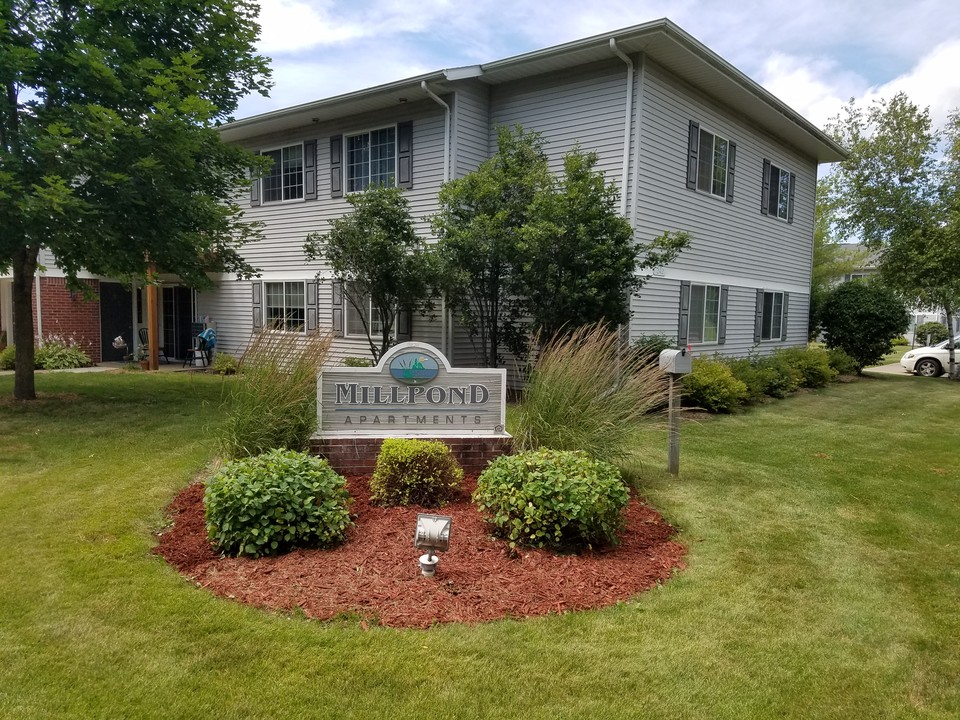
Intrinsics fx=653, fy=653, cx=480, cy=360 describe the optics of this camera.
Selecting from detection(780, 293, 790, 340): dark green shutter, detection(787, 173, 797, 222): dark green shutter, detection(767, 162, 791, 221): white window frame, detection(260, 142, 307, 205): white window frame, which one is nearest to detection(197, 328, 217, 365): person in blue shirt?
detection(260, 142, 307, 205): white window frame

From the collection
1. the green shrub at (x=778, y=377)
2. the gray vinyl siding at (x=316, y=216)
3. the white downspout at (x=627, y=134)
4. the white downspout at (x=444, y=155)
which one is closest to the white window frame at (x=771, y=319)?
the green shrub at (x=778, y=377)

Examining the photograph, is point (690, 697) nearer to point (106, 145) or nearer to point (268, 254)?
point (106, 145)

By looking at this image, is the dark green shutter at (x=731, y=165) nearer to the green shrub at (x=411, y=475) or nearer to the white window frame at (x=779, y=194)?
the white window frame at (x=779, y=194)

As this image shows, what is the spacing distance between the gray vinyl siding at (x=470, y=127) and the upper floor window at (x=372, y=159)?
5.04 feet

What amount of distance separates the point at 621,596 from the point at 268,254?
520 inches

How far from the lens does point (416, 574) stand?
3791 millimetres

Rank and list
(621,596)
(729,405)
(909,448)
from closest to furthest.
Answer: (621,596), (909,448), (729,405)

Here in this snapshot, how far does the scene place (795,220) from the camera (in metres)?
17.2

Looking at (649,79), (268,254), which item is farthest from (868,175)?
(268,254)

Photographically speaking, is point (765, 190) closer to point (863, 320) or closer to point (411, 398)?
point (863, 320)

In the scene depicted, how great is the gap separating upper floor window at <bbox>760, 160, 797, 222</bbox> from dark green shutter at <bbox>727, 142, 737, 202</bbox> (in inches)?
71.3

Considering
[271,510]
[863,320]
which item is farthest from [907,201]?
[271,510]

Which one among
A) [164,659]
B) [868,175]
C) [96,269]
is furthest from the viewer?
[868,175]

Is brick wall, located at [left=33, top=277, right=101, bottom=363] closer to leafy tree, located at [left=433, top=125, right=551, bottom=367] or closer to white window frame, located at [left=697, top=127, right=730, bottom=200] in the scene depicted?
leafy tree, located at [left=433, top=125, right=551, bottom=367]
